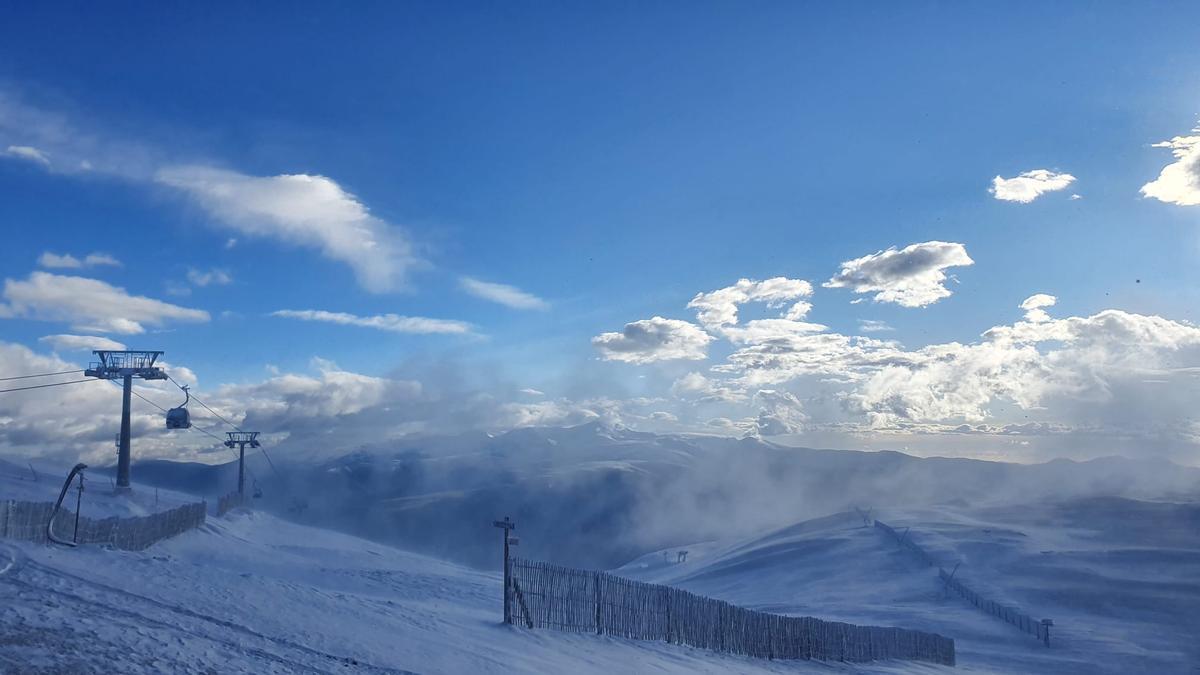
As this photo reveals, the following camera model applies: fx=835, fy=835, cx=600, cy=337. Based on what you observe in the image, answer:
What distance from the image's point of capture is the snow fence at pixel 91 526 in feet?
55.3

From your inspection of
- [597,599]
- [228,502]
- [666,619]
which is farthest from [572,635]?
[228,502]

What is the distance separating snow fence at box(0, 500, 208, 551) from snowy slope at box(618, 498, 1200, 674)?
28706mm

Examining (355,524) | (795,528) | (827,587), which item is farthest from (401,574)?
(355,524)

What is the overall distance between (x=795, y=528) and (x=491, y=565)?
221 ft

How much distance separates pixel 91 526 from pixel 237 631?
473 inches

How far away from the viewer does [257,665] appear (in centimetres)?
1061

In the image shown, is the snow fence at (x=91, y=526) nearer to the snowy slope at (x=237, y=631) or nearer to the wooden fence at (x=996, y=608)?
the snowy slope at (x=237, y=631)

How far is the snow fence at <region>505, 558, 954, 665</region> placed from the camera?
19766 millimetres

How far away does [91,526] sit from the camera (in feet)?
70.4

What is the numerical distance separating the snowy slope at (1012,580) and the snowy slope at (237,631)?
18.5 metres

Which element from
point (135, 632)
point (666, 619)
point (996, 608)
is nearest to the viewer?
point (135, 632)

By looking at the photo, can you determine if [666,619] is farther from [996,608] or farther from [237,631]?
[996,608]

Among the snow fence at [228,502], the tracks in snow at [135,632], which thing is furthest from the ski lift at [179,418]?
the tracks in snow at [135,632]

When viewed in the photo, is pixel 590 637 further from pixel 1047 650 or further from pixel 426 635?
pixel 1047 650
